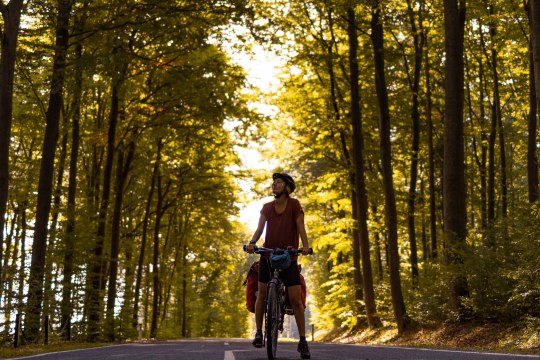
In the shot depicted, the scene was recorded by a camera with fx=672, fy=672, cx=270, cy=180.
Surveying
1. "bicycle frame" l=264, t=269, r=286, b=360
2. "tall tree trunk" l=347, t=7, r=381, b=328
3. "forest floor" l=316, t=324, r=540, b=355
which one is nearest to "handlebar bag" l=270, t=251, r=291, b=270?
"bicycle frame" l=264, t=269, r=286, b=360

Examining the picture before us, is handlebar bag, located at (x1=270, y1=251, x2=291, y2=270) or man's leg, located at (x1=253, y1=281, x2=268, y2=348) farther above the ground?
handlebar bag, located at (x1=270, y1=251, x2=291, y2=270)

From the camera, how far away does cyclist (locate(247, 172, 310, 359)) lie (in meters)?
8.38

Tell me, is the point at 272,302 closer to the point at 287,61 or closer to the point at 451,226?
the point at 451,226

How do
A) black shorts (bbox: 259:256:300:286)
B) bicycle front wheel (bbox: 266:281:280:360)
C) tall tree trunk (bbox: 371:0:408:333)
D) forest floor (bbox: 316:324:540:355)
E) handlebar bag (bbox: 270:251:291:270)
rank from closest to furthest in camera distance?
bicycle front wheel (bbox: 266:281:280:360) → handlebar bag (bbox: 270:251:291:270) → black shorts (bbox: 259:256:300:286) → forest floor (bbox: 316:324:540:355) → tall tree trunk (bbox: 371:0:408:333)

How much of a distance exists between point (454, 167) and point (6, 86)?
10785mm

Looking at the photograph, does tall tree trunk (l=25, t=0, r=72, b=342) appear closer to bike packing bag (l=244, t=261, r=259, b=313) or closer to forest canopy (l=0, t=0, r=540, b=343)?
forest canopy (l=0, t=0, r=540, b=343)

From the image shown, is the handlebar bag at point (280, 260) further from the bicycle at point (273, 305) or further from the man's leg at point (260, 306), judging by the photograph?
the man's leg at point (260, 306)

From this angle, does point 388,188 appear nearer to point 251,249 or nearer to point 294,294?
point 294,294

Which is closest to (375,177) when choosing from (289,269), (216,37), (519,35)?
(519,35)

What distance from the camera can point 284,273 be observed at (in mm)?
8398

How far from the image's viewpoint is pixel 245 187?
111 feet

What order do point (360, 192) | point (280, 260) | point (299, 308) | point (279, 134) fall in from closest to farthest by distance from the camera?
point (280, 260) < point (299, 308) < point (360, 192) < point (279, 134)

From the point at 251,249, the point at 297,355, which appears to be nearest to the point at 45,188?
the point at 297,355

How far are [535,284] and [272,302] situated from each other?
21.6ft
